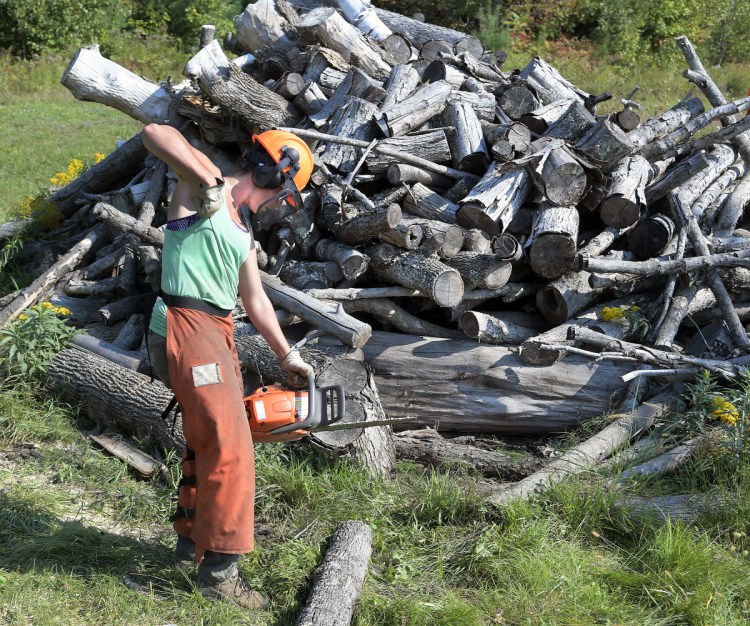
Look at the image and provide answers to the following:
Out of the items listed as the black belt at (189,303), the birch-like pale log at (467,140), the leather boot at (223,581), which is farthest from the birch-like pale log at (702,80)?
the leather boot at (223,581)

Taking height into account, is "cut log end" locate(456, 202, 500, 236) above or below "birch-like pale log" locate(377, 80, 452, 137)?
below

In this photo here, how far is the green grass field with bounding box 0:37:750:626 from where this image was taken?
154 inches

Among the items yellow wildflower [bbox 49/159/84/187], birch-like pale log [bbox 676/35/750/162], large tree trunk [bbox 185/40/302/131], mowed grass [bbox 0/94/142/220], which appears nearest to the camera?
large tree trunk [bbox 185/40/302/131]

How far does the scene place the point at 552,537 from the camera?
174 inches

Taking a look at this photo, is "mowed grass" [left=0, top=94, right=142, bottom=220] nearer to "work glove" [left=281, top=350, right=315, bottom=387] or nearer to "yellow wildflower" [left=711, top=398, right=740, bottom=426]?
"work glove" [left=281, top=350, right=315, bottom=387]

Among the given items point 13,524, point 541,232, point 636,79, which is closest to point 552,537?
point 541,232

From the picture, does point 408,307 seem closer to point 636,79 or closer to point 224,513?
point 224,513

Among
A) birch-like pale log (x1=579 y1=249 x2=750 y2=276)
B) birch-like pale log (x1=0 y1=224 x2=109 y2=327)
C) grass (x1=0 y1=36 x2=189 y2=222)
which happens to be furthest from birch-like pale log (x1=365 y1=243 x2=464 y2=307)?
grass (x1=0 y1=36 x2=189 y2=222)

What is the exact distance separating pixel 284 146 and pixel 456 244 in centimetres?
220

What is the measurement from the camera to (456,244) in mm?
5926

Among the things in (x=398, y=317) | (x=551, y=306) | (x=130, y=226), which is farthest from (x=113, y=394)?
(x=551, y=306)

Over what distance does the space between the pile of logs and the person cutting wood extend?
137 centimetres

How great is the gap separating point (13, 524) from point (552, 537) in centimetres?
287

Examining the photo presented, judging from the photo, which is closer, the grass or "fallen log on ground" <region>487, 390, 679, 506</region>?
"fallen log on ground" <region>487, 390, 679, 506</region>
